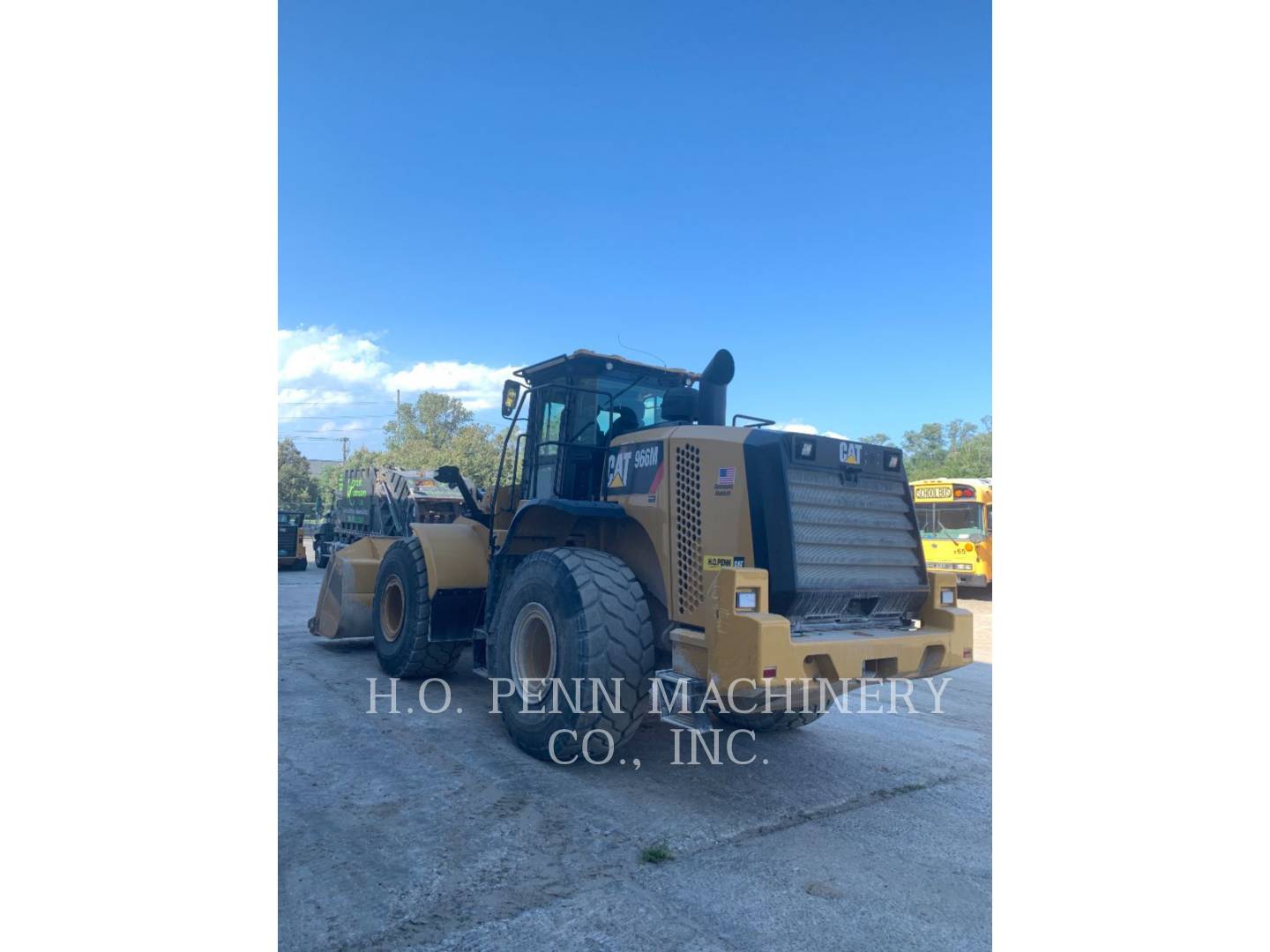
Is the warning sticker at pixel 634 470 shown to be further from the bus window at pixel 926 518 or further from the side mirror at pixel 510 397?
the bus window at pixel 926 518

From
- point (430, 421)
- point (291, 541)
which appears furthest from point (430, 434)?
point (291, 541)

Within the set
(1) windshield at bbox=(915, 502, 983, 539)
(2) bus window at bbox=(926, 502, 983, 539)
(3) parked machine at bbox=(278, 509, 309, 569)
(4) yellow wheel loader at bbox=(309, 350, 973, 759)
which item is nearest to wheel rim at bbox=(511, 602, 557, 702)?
(4) yellow wheel loader at bbox=(309, 350, 973, 759)

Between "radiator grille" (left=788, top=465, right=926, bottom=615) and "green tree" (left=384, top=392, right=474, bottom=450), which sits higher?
"green tree" (left=384, top=392, right=474, bottom=450)

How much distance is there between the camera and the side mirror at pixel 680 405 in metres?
5.61

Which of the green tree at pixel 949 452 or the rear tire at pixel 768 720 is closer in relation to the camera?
the rear tire at pixel 768 720

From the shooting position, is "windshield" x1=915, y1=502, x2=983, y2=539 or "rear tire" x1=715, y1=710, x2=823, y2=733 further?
"windshield" x1=915, y1=502, x2=983, y2=539

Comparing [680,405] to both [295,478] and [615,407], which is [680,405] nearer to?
[615,407]

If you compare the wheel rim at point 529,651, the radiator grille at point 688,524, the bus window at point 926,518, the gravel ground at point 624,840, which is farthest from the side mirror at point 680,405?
the bus window at point 926,518

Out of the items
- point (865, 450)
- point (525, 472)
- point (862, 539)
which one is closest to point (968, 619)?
point (862, 539)

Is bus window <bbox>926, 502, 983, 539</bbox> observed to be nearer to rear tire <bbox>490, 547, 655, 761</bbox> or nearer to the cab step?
rear tire <bbox>490, 547, 655, 761</bbox>

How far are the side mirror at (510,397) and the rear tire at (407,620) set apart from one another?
1.58 m

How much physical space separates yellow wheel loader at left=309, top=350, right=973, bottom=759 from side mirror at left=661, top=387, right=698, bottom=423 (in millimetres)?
18

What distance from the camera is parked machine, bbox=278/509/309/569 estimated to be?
2334 centimetres
